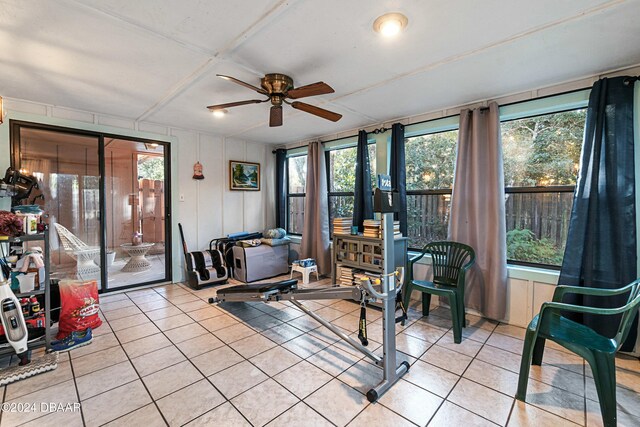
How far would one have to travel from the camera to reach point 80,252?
158 inches

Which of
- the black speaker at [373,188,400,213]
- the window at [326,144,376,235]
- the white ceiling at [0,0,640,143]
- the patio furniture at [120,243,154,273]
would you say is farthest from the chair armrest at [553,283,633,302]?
the patio furniture at [120,243,154,273]

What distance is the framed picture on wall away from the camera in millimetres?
5363

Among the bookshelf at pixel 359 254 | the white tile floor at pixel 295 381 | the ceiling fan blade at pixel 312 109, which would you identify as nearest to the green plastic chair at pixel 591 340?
the white tile floor at pixel 295 381

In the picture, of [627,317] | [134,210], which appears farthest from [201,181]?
[627,317]

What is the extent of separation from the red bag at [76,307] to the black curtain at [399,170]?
375 cm

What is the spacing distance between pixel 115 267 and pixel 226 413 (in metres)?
4.00

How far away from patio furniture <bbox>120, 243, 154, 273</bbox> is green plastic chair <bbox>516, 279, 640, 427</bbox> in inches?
208

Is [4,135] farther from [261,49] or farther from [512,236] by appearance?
[512,236]

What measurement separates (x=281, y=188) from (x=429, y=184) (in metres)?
3.05

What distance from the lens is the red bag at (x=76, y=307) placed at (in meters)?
2.73

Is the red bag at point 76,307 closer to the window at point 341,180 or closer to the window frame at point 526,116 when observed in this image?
the window at point 341,180

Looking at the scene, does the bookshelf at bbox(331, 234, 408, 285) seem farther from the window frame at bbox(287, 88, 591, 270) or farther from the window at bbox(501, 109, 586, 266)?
the window at bbox(501, 109, 586, 266)

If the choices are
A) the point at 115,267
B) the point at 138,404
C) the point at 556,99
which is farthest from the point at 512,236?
the point at 115,267

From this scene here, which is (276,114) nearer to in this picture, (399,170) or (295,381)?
(399,170)
